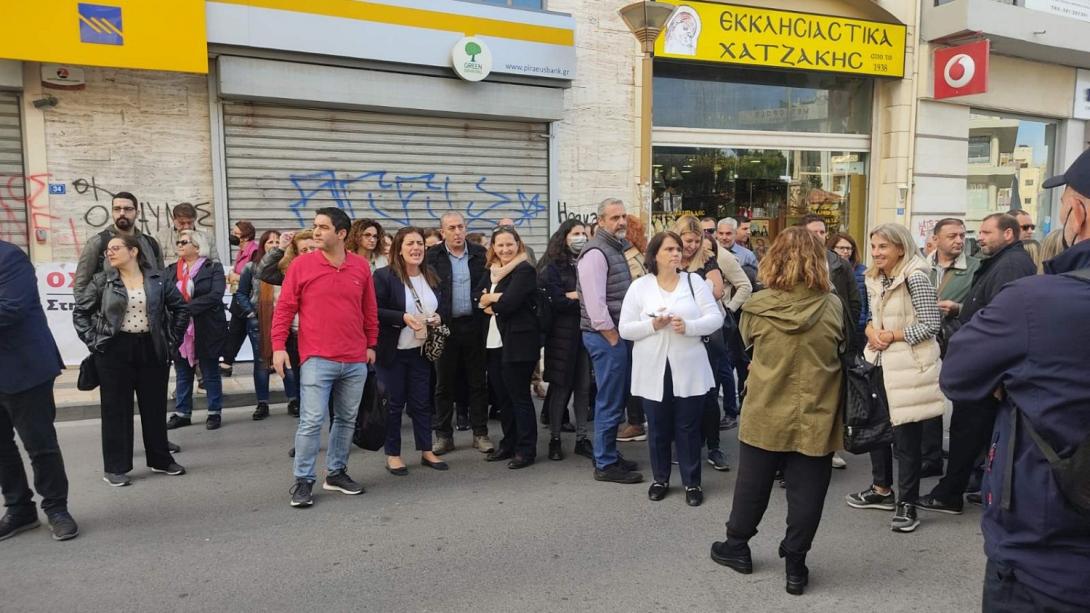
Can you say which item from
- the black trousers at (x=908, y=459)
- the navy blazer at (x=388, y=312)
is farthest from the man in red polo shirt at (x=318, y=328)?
the black trousers at (x=908, y=459)

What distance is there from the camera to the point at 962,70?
1341 centimetres

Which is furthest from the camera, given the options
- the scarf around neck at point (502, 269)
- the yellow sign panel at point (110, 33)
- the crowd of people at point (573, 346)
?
the yellow sign panel at point (110, 33)

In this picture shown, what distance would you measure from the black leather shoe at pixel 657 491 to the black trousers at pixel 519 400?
3.61 ft

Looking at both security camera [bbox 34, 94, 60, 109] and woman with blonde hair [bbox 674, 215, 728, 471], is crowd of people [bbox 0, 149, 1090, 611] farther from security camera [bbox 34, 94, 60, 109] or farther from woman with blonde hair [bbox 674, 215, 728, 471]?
security camera [bbox 34, 94, 60, 109]

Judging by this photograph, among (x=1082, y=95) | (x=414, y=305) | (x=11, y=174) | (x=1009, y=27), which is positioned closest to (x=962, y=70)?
(x=1009, y=27)

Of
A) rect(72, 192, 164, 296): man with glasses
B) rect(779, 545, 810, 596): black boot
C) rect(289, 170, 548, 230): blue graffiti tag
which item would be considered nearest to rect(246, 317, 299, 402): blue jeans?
rect(72, 192, 164, 296): man with glasses

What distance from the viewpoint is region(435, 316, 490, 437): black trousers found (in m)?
6.07

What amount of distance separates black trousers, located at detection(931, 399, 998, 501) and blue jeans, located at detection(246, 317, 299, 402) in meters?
5.62

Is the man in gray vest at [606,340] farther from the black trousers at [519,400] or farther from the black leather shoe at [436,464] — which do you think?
the black leather shoe at [436,464]

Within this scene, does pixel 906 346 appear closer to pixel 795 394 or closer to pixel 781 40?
pixel 795 394

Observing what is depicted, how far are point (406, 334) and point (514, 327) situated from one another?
796 mm

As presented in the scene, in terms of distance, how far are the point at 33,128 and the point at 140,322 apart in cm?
501

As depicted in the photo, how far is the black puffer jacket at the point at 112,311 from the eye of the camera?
17.1ft

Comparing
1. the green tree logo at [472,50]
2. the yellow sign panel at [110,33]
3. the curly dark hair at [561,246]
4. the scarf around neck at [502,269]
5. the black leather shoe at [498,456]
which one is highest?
the green tree logo at [472,50]
